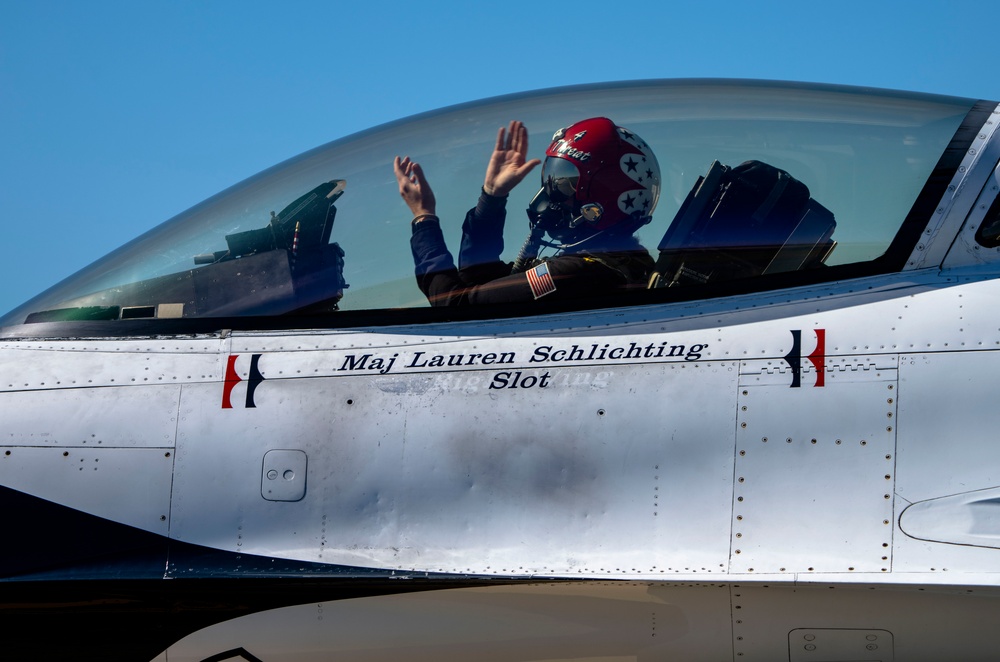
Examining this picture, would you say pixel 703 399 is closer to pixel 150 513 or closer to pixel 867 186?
pixel 867 186

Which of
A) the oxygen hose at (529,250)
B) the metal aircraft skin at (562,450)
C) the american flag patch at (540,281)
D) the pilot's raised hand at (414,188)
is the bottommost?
the metal aircraft skin at (562,450)

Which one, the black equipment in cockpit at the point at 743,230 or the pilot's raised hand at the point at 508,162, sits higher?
the pilot's raised hand at the point at 508,162

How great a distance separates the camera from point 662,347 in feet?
12.5

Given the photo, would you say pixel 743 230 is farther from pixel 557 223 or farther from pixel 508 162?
pixel 508 162

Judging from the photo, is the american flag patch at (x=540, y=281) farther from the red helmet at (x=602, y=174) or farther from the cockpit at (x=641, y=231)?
the red helmet at (x=602, y=174)

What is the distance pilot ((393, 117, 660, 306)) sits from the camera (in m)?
4.09

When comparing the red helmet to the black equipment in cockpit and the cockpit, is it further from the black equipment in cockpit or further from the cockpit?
the black equipment in cockpit

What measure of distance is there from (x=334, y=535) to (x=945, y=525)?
215 cm

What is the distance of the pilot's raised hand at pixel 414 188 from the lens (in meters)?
4.40

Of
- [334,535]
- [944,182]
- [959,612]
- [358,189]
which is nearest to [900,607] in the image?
[959,612]

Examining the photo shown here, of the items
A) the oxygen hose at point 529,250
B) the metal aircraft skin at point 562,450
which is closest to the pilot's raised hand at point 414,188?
the metal aircraft skin at point 562,450

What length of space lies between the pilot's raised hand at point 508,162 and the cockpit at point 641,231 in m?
0.06

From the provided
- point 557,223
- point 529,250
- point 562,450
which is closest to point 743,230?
point 557,223

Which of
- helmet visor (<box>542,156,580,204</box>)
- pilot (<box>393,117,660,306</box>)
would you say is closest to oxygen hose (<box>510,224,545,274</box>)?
pilot (<box>393,117,660,306</box>)
